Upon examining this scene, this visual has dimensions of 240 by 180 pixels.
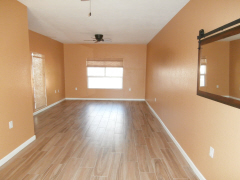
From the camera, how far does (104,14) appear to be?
3.24 m

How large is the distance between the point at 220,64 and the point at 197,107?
76 cm

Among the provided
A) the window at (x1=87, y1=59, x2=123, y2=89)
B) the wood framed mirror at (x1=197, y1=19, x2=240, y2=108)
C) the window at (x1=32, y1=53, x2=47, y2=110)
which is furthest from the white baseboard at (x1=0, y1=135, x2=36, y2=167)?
the window at (x1=87, y1=59, x2=123, y2=89)

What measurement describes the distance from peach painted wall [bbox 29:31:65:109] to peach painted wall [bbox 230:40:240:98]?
5.02 meters

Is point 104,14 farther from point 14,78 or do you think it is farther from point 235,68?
point 235,68

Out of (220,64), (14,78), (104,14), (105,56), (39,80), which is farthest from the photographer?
(105,56)

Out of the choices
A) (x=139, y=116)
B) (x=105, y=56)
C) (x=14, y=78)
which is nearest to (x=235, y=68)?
(x=14, y=78)

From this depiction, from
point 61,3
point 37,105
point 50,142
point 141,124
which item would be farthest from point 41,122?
point 61,3

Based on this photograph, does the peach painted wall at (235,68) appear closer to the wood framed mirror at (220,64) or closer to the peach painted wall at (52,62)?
the wood framed mirror at (220,64)

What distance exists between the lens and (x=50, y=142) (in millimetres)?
3027

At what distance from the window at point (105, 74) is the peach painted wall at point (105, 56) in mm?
195

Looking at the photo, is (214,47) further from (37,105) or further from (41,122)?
(37,105)

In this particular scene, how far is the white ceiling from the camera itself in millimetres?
2709

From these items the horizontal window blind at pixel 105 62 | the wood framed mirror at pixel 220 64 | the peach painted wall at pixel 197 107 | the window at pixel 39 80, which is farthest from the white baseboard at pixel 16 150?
the horizontal window blind at pixel 105 62

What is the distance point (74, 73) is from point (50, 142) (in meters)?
4.63
